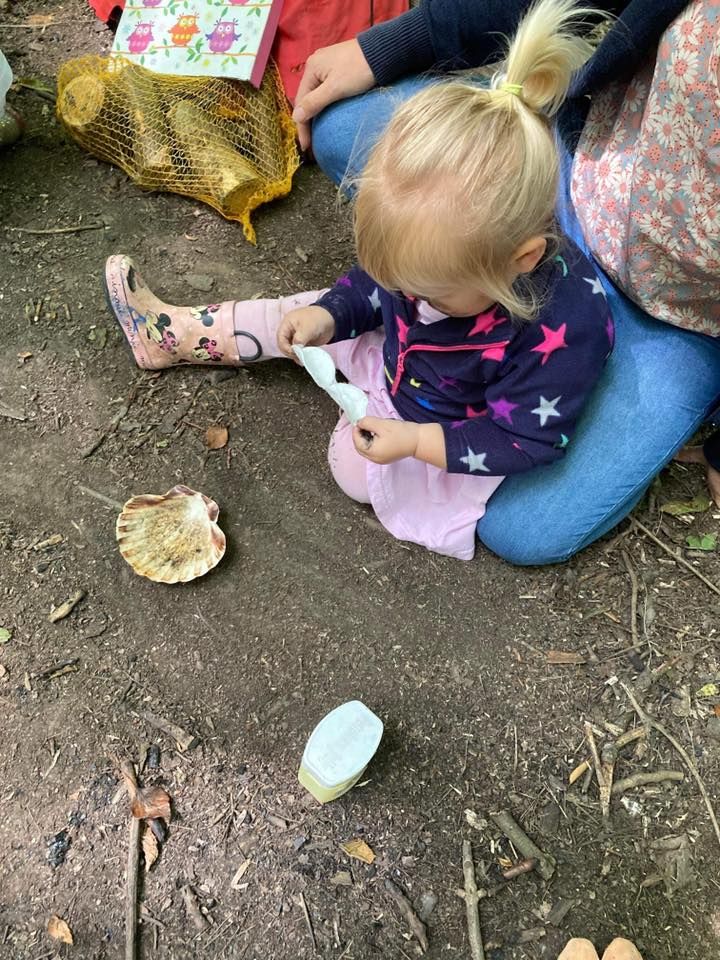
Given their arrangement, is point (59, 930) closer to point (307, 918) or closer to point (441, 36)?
point (307, 918)

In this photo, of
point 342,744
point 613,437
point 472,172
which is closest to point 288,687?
point 342,744

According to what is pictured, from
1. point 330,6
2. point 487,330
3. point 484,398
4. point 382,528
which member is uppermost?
point 330,6

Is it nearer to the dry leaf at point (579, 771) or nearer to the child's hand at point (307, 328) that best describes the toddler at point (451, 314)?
the child's hand at point (307, 328)

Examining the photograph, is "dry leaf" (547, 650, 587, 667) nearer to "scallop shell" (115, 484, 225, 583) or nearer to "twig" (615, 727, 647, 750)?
"twig" (615, 727, 647, 750)

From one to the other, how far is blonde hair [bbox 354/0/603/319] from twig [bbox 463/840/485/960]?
2.89 ft

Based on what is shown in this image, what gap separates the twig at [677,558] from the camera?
152 cm

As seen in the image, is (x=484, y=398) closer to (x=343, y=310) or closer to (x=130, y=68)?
(x=343, y=310)

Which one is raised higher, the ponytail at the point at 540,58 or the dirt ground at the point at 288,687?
the ponytail at the point at 540,58

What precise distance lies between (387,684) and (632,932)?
1.76 ft

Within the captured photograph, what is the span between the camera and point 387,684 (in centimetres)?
138

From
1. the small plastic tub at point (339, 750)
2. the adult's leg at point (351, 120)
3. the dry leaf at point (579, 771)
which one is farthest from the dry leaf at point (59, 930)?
the adult's leg at point (351, 120)

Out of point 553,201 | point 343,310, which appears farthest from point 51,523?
point 553,201

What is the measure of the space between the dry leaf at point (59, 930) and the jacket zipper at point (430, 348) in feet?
3.39

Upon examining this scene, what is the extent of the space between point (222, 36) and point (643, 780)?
76.7 inches
